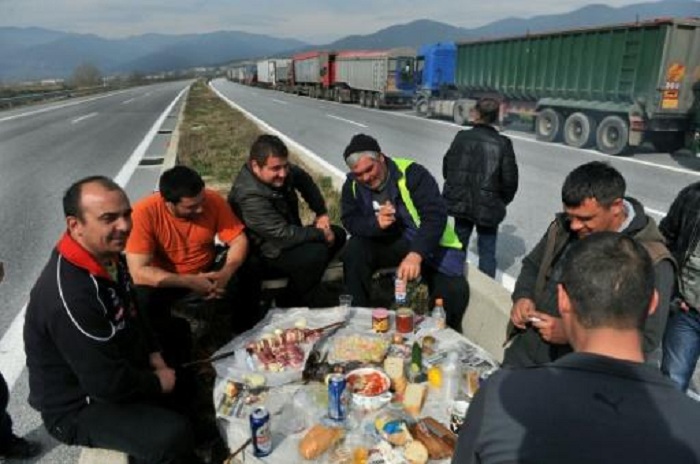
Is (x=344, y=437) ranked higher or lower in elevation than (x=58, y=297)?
lower

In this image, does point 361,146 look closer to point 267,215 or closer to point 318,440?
point 267,215

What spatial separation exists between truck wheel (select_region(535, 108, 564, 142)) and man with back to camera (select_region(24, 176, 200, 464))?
1564 cm

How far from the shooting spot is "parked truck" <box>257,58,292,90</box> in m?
57.2

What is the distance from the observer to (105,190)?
2.83 meters

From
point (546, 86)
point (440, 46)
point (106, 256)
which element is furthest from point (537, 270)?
point (440, 46)

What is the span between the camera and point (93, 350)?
8.48 feet

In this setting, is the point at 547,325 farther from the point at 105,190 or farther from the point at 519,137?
the point at 519,137

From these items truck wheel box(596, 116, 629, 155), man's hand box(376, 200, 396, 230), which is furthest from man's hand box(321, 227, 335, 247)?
truck wheel box(596, 116, 629, 155)

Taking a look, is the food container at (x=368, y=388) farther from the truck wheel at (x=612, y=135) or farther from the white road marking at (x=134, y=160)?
the truck wheel at (x=612, y=135)

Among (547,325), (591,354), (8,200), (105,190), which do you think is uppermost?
(105,190)

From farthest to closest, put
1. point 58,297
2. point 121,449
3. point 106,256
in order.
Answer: point 106,256, point 121,449, point 58,297

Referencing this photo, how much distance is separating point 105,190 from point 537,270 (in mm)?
2864

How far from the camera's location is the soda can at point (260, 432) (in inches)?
99.4

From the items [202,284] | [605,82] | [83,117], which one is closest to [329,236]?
[202,284]
